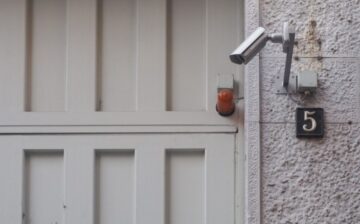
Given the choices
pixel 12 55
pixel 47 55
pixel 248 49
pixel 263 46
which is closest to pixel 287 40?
pixel 263 46

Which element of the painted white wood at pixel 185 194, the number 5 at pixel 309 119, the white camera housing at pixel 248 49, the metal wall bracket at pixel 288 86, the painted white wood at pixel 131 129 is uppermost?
the white camera housing at pixel 248 49

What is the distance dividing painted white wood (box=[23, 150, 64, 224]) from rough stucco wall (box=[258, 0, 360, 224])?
977 millimetres

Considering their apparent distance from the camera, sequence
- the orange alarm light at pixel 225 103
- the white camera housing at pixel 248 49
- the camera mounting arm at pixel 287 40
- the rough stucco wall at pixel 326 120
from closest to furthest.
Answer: the white camera housing at pixel 248 49 < the camera mounting arm at pixel 287 40 < the rough stucco wall at pixel 326 120 < the orange alarm light at pixel 225 103

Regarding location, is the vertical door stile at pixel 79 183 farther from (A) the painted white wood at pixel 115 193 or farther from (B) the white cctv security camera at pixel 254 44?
(B) the white cctv security camera at pixel 254 44

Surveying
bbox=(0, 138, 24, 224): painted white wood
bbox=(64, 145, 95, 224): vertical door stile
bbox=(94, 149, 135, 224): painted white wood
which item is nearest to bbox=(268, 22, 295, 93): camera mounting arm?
bbox=(94, 149, 135, 224): painted white wood

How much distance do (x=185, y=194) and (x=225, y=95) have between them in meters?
0.51

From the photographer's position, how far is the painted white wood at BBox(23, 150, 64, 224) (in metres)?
2.86

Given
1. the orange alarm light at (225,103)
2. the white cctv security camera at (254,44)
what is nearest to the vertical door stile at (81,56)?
the orange alarm light at (225,103)

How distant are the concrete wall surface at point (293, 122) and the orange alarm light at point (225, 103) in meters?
0.11

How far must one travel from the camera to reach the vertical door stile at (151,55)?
2.85 meters

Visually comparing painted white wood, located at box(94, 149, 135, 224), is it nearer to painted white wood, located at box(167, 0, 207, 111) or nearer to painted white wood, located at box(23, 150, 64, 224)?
painted white wood, located at box(23, 150, 64, 224)

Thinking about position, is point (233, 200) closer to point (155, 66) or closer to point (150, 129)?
point (150, 129)

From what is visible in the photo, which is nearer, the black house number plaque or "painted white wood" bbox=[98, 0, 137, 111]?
the black house number plaque

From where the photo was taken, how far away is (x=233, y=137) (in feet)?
9.31
